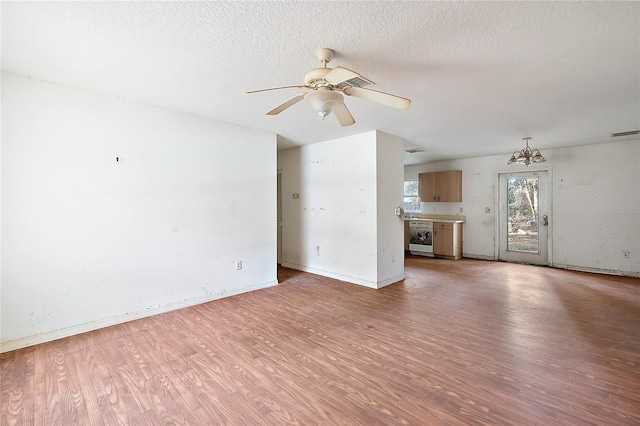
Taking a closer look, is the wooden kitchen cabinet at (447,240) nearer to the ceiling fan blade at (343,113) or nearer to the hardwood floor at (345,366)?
the hardwood floor at (345,366)

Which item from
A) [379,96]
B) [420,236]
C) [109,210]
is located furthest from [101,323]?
[420,236]

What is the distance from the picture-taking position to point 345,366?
2191 mm

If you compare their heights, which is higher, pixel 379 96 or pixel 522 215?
pixel 379 96

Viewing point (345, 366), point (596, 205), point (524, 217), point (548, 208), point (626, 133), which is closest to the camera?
point (345, 366)

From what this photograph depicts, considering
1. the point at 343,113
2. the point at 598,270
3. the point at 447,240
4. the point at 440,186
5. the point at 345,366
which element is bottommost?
the point at 345,366

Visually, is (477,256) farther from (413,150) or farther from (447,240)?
(413,150)

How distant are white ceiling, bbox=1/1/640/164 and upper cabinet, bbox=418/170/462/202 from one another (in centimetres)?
334

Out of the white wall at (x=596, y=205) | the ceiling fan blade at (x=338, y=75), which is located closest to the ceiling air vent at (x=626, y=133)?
the white wall at (x=596, y=205)

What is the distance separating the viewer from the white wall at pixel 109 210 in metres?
2.46

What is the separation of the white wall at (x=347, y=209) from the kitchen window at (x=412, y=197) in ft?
10.2

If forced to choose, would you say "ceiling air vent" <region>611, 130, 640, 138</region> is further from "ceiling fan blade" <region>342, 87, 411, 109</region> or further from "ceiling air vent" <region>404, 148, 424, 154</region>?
"ceiling fan blade" <region>342, 87, 411, 109</region>

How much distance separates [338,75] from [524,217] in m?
6.03

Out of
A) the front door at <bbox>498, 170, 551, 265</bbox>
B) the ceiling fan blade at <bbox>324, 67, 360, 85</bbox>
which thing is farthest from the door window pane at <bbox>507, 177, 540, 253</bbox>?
the ceiling fan blade at <bbox>324, 67, 360, 85</bbox>

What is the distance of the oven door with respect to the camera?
265 inches
